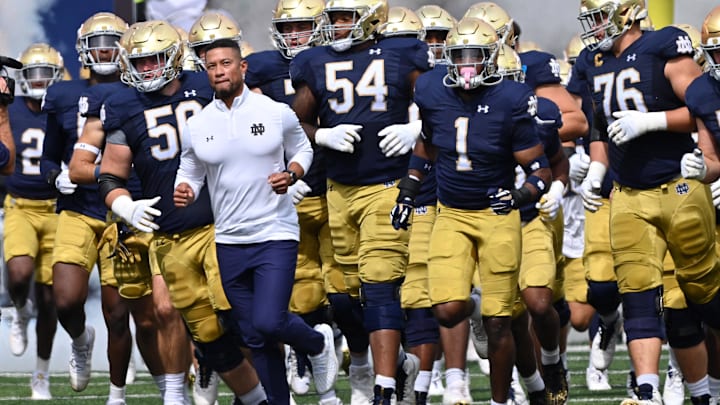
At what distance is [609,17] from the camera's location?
24.8 ft

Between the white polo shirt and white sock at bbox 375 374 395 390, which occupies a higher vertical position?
the white polo shirt

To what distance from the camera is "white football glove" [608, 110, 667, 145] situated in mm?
7312

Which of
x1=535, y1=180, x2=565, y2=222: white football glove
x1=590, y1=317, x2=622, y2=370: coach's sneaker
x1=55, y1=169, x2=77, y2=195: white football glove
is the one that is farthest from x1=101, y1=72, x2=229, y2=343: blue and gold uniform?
x1=590, y1=317, x2=622, y2=370: coach's sneaker

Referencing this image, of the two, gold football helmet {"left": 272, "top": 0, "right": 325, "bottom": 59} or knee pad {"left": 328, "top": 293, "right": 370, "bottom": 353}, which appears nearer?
knee pad {"left": 328, "top": 293, "right": 370, "bottom": 353}

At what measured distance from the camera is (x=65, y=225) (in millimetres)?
8820

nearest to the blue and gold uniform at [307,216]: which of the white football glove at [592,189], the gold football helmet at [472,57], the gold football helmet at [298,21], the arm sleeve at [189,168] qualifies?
the gold football helmet at [298,21]

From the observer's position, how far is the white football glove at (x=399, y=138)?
25.5 feet

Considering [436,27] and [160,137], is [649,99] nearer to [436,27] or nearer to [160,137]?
[436,27]

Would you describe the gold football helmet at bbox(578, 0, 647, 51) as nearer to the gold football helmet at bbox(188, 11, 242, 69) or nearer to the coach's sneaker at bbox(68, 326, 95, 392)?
the gold football helmet at bbox(188, 11, 242, 69)

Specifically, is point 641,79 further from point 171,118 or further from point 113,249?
point 113,249

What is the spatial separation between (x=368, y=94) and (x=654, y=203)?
142cm

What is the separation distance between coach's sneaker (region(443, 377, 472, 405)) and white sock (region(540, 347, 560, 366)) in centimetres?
50

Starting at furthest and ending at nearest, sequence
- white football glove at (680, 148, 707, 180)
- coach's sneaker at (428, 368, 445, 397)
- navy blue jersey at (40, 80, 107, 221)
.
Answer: coach's sneaker at (428, 368, 445, 397) → navy blue jersey at (40, 80, 107, 221) → white football glove at (680, 148, 707, 180)

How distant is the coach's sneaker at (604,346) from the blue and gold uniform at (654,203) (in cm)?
181
